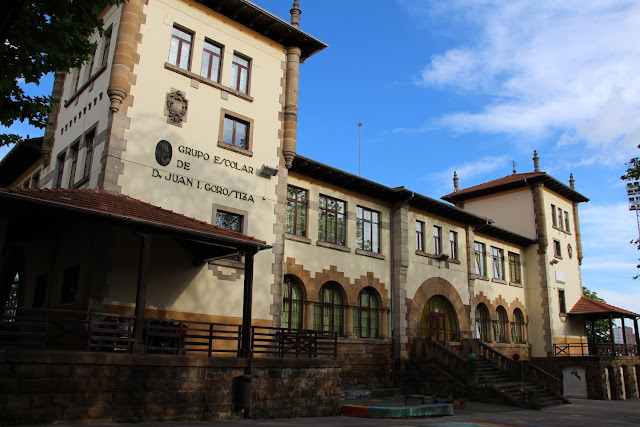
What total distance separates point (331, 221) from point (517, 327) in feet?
54.3

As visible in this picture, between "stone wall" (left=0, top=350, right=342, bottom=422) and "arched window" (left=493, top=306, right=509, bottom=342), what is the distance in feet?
60.4

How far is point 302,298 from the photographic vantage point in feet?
65.9

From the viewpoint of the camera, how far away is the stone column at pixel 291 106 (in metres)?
19.1

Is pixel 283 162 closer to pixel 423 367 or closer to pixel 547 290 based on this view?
pixel 423 367

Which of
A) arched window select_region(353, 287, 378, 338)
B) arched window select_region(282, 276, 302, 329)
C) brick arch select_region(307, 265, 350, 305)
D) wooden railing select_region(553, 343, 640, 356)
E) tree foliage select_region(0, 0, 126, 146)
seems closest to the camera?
tree foliage select_region(0, 0, 126, 146)

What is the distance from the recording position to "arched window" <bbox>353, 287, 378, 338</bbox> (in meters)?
22.0

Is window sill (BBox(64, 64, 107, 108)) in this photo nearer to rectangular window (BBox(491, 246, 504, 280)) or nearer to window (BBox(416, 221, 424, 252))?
window (BBox(416, 221, 424, 252))

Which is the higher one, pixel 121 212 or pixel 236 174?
pixel 236 174

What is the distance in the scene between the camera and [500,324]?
102ft

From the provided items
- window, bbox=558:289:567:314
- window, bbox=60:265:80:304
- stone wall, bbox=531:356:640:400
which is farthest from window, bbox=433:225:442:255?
window, bbox=60:265:80:304

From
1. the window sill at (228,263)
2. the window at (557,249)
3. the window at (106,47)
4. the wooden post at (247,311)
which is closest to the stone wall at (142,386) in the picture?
the wooden post at (247,311)

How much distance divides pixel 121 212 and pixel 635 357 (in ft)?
104

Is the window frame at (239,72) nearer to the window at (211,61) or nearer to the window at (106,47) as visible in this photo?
the window at (211,61)

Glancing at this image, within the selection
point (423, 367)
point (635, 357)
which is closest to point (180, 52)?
point (423, 367)
